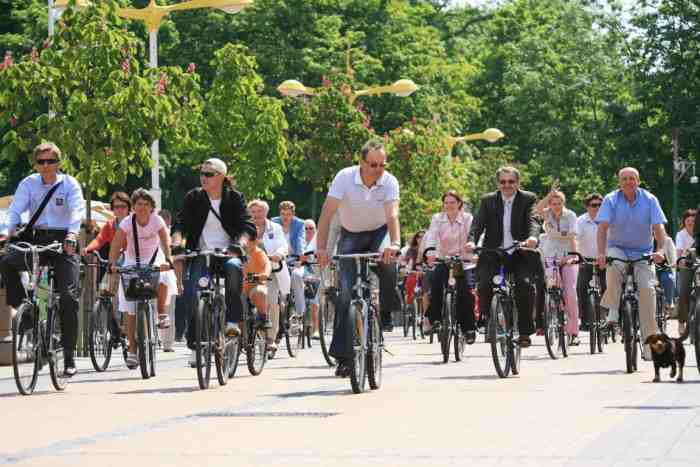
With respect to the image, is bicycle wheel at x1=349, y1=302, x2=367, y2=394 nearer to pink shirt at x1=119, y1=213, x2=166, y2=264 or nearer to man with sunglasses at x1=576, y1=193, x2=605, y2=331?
pink shirt at x1=119, y1=213, x2=166, y2=264

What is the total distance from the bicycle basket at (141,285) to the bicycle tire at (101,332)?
4.68ft

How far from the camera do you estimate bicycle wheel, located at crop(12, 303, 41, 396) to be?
43.0 ft

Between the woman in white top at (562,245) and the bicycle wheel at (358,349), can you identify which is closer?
the bicycle wheel at (358,349)

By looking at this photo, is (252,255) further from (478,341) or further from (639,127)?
(639,127)

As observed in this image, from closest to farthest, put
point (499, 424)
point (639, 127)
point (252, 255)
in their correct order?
point (499, 424) → point (252, 255) → point (639, 127)

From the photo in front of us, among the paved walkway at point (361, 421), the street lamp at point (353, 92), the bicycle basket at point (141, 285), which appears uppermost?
the street lamp at point (353, 92)

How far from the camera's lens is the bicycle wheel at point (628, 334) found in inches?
604

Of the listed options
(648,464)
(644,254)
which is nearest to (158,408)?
(648,464)

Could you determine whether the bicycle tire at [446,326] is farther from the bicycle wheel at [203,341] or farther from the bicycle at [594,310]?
the bicycle wheel at [203,341]

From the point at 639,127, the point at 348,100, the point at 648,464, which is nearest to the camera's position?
the point at 648,464

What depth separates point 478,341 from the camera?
82.3ft

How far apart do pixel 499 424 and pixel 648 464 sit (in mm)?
2212

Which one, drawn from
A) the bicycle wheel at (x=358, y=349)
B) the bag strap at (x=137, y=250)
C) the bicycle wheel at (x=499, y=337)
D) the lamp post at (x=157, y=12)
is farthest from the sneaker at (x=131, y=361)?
the lamp post at (x=157, y=12)

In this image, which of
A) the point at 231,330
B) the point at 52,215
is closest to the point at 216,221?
the point at 231,330
